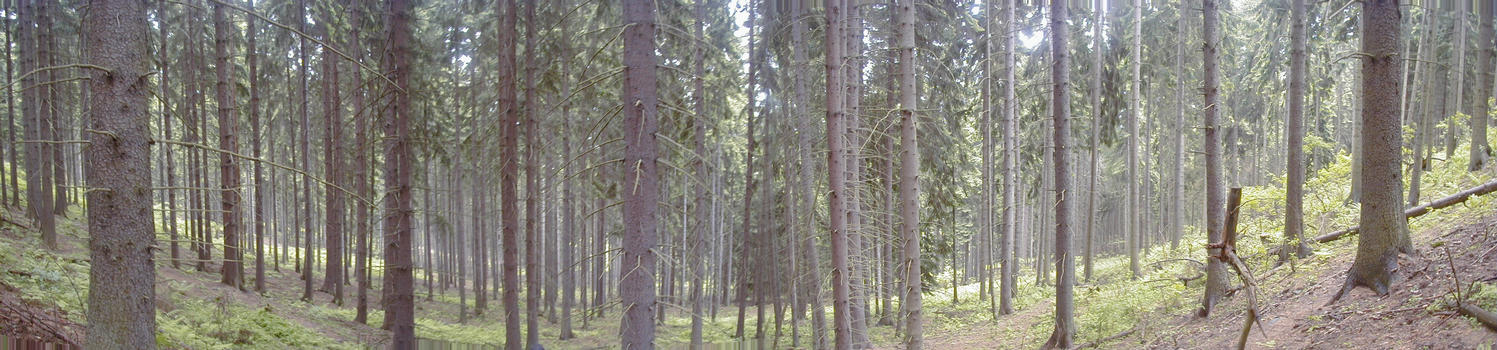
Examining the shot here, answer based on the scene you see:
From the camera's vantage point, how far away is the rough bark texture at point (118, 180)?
5.30 metres

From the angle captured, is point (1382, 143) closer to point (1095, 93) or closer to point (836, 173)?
point (836, 173)

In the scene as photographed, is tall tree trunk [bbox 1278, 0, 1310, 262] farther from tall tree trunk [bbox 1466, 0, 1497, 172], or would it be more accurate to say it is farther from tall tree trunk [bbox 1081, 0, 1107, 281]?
tall tree trunk [bbox 1081, 0, 1107, 281]

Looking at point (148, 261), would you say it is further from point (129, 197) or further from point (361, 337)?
point (361, 337)

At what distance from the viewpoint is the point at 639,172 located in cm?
688

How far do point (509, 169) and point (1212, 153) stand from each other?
10106mm

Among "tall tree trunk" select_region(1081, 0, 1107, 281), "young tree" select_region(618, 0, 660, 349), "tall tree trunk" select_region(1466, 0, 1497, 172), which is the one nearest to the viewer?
"young tree" select_region(618, 0, 660, 349)

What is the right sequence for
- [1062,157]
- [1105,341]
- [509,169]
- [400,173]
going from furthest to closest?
[509,169], [1105,341], [400,173], [1062,157]

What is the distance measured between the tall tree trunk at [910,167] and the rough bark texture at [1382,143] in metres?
4.36

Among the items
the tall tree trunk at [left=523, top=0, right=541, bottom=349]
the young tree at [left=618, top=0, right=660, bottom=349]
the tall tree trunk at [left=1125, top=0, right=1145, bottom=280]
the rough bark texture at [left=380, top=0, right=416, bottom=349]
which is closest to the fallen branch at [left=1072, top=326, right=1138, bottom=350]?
the tall tree trunk at [left=1125, top=0, right=1145, bottom=280]

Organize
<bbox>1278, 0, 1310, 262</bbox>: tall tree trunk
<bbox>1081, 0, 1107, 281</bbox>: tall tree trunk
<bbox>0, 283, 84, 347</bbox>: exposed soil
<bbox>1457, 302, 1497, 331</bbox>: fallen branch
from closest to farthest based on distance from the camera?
1. <bbox>1457, 302, 1497, 331</bbox>: fallen branch
2. <bbox>0, 283, 84, 347</bbox>: exposed soil
3. <bbox>1278, 0, 1310, 262</bbox>: tall tree trunk
4. <bbox>1081, 0, 1107, 281</bbox>: tall tree trunk

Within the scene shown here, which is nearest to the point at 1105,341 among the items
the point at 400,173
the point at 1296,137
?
the point at 1296,137

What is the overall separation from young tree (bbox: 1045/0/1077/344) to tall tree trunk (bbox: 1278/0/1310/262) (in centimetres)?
279

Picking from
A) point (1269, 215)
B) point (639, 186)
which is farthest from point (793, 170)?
point (1269, 215)

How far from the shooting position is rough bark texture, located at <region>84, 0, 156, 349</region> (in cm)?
530
